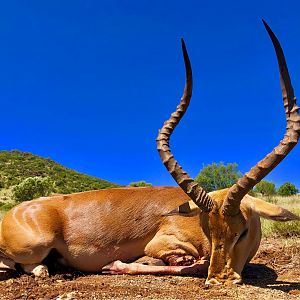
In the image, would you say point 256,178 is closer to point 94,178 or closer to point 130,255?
point 130,255

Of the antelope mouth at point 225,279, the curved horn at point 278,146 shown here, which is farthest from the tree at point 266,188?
the antelope mouth at point 225,279

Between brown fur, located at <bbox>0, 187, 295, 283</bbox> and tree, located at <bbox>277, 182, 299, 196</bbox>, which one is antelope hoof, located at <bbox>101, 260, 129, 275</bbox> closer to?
brown fur, located at <bbox>0, 187, 295, 283</bbox>

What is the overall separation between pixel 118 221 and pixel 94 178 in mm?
56615

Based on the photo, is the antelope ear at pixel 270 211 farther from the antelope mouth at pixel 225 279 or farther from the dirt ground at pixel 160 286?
the antelope mouth at pixel 225 279

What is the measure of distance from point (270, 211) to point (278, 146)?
1.29 metres

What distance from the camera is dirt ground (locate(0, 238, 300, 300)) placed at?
5926 millimetres

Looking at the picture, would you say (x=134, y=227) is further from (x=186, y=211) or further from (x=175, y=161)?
(x=175, y=161)

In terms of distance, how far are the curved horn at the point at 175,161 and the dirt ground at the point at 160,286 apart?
1136 millimetres

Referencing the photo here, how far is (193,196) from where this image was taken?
6.83 metres

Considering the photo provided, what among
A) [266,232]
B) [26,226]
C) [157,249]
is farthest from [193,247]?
[266,232]

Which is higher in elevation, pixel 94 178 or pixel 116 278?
pixel 94 178

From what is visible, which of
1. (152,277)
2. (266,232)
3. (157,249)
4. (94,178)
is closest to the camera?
(152,277)

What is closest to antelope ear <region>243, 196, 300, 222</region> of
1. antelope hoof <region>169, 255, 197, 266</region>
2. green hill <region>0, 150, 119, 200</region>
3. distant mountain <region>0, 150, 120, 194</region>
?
antelope hoof <region>169, 255, 197, 266</region>

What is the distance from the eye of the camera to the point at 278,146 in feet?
20.3
